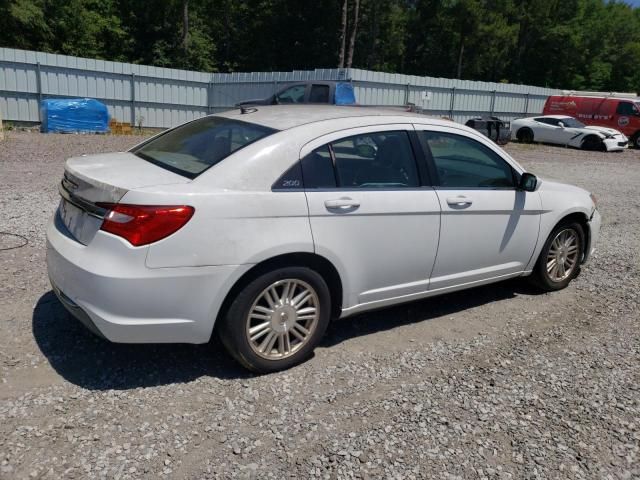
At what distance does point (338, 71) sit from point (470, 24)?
34.5 meters

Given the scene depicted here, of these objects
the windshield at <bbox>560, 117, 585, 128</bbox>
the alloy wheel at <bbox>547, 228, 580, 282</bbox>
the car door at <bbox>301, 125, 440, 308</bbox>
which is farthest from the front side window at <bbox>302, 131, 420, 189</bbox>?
the windshield at <bbox>560, 117, 585, 128</bbox>

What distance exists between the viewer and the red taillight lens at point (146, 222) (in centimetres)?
314

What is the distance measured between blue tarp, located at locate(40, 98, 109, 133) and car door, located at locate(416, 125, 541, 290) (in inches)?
681

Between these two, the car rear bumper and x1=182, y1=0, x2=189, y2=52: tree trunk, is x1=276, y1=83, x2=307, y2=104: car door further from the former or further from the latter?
x1=182, y1=0, x2=189, y2=52: tree trunk

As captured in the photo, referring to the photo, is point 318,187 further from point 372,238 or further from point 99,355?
point 99,355

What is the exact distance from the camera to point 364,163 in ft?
13.1

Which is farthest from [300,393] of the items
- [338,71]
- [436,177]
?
[338,71]

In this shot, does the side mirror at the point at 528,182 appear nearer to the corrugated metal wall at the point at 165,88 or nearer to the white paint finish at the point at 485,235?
the white paint finish at the point at 485,235

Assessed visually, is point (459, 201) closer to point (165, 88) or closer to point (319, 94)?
point (319, 94)

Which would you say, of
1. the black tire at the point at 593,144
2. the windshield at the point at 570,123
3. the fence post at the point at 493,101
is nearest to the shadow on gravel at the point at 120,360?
the black tire at the point at 593,144

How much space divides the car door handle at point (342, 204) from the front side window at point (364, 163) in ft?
0.38

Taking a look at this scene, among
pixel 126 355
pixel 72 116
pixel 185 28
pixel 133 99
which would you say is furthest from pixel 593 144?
pixel 185 28

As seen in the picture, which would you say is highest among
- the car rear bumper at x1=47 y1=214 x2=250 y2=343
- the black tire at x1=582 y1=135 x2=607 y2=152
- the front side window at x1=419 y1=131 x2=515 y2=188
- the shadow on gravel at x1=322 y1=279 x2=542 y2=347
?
the front side window at x1=419 y1=131 x2=515 y2=188

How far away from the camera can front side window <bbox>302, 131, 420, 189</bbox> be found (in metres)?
3.73
